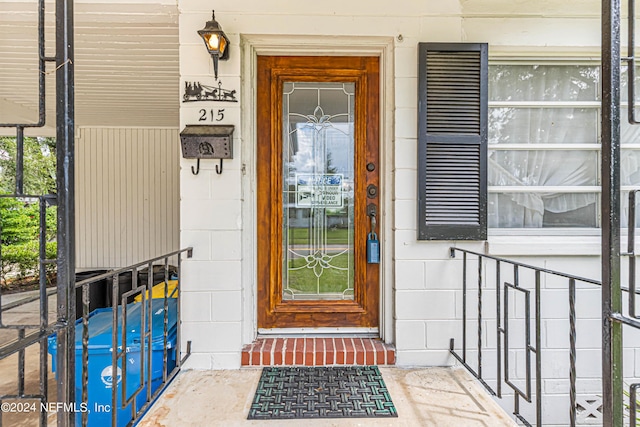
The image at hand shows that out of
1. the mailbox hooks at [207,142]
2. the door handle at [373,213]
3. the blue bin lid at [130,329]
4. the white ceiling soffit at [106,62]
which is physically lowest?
the blue bin lid at [130,329]

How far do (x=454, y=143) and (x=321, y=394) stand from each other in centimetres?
168

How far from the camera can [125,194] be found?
5418 mm

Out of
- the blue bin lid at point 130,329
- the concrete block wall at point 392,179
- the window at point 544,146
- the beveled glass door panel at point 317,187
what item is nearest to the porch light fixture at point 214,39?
the concrete block wall at point 392,179

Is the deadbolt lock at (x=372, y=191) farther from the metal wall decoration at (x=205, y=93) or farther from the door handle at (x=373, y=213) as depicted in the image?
the metal wall decoration at (x=205, y=93)

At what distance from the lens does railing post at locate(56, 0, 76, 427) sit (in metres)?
1.03

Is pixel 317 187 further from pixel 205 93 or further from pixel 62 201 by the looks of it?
pixel 62 201

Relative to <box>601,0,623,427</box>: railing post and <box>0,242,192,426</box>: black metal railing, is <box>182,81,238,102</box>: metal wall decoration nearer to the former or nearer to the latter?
<box>0,242,192,426</box>: black metal railing

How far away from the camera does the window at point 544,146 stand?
2.40m

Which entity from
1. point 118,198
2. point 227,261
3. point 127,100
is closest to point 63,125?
point 227,261

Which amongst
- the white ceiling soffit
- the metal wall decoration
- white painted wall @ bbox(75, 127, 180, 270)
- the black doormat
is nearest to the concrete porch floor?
the black doormat

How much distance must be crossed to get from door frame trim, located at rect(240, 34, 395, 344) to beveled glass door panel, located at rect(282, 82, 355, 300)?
0.21 metres

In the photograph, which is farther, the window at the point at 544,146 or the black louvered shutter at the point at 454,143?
the window at the point at 544,146

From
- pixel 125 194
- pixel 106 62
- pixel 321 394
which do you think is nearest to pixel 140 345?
pixel 321 394

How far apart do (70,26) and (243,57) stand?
4.20 feet
